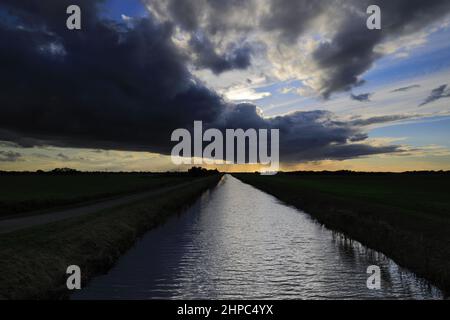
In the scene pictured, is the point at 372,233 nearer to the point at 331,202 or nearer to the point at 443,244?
the point at 443,244

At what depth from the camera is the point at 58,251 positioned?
19.5m

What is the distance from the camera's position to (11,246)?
727 inches

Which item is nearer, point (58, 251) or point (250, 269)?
point (58, 251)

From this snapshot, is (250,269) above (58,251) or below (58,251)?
below

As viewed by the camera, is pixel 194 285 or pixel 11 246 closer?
pixel 194 285

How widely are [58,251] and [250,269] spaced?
9.48 metres

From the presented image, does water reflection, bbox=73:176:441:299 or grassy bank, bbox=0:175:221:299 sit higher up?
grassy bank, bbox=0:175:221:299

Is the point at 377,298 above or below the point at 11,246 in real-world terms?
below

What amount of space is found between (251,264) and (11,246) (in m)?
11.8

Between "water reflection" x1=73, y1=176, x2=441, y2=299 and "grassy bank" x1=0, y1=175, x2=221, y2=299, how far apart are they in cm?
110

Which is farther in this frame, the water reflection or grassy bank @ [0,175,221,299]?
the water reflection

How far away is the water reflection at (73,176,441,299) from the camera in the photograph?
16.3 m

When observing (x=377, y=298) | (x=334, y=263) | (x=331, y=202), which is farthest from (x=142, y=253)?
(x=331, y=202)
